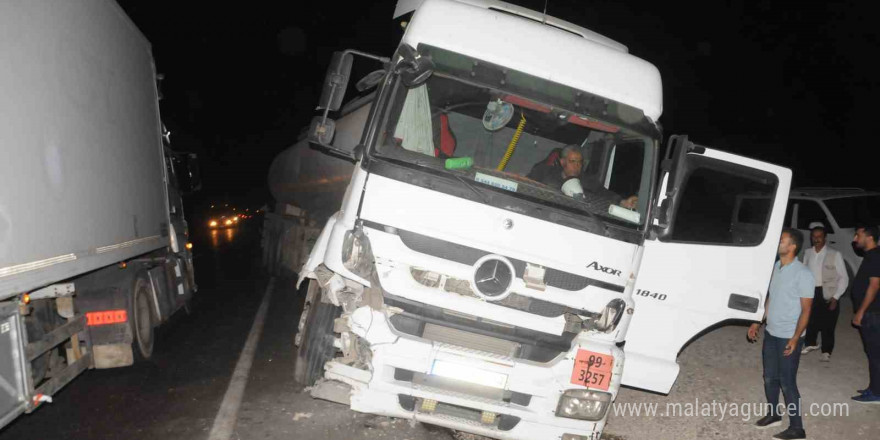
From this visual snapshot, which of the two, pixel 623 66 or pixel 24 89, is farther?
pixel 623 66

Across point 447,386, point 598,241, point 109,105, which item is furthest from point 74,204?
point 598,241

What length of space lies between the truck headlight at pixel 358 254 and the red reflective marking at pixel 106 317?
2.55 metres

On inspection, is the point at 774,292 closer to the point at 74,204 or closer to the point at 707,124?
the point at 74,204

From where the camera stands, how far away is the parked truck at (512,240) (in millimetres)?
3771

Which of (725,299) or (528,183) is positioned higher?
(528,183)

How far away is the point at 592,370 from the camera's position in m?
3.94

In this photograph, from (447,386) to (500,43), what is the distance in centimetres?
241

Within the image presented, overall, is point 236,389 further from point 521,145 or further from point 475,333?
point 521,145

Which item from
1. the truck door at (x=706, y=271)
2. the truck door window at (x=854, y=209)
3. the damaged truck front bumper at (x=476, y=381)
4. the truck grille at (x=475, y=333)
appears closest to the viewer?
the damaged truck front bumper at (x=476, y=381)

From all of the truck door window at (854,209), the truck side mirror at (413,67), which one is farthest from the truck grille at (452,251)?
the truck door window at (854,209)

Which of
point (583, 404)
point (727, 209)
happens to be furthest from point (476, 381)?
point (727, 209)

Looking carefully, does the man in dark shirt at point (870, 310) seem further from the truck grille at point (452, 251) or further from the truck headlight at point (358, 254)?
the truck headlight at point (358, 254)

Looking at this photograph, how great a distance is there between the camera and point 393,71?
406 centimetres

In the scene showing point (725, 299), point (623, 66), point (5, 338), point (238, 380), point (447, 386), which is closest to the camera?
point (5, 338)
